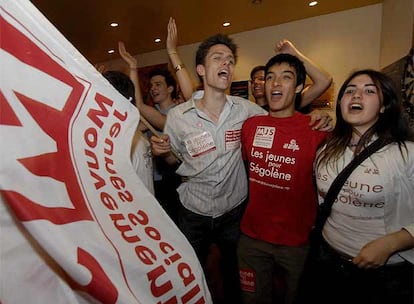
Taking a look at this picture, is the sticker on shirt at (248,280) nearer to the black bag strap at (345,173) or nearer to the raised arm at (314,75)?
the black bag strap at (345,173)

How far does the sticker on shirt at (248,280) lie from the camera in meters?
1.32

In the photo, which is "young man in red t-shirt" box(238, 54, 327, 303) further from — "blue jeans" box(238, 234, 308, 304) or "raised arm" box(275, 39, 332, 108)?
"raised arm" box(275, 39, 332, 108)

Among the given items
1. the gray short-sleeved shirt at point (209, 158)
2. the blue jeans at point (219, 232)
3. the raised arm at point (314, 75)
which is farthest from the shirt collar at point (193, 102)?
the blue jeans at point (219, 232)

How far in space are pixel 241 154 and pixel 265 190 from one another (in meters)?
0.23

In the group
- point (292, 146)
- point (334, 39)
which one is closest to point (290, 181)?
point (292, 146)

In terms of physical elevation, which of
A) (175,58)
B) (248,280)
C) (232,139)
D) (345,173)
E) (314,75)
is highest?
(175,58)

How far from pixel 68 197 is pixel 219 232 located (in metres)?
1.03

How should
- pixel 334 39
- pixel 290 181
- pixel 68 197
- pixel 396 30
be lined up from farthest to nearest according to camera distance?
1. pixel 334 39
2. pixel 396 30
3. pixel 290 181
4. pixel 68 197

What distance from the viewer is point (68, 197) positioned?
0.50 meters

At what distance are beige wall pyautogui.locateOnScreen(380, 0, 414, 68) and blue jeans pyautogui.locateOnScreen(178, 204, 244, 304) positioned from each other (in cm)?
268

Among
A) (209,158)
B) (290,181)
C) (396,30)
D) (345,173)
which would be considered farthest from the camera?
(396,30)

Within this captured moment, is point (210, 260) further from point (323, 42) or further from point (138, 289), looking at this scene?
point (323, 42)

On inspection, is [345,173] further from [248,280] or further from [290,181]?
[248,280]

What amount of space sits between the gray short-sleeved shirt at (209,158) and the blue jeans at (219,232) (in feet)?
0.10
